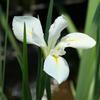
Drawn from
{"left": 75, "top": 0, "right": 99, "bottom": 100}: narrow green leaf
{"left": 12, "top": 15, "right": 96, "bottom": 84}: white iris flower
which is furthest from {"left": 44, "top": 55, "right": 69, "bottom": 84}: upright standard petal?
{"left": 75, "top": 0, "right": 99, "bottom": 100}: narrow green leaf

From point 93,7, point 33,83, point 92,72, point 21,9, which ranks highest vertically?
point 93,7

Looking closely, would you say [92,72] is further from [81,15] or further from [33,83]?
[81,15]

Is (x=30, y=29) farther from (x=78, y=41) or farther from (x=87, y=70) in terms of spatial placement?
(x=87, y=70)

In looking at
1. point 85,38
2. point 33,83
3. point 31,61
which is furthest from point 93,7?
point 31,61

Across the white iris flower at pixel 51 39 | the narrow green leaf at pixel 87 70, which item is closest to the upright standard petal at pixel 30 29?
the white iris flower at pixel 51 39

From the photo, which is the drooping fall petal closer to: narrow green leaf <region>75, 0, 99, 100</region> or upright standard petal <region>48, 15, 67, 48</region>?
upright standard petal <region>48, 15, 67, 48</region>

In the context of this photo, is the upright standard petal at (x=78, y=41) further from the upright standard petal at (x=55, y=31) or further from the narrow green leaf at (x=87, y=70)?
the narrow green leaf at (x=87, y=70)
